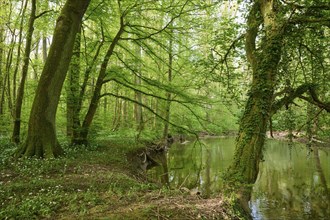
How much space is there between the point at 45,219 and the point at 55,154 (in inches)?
193

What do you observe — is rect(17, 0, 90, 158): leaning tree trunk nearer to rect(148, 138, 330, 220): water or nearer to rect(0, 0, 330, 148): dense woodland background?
rect(0, 0, 330, 148): dense woodland background

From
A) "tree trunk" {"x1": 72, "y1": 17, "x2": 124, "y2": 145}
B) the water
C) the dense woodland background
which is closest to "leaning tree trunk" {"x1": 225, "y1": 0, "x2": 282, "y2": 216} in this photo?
the dense woodland background

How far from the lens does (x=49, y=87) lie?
27.6 ft

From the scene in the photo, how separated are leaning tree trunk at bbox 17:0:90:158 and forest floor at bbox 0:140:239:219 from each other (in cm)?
71

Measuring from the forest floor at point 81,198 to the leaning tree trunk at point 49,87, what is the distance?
2.33ft

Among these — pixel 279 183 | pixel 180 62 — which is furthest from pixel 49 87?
pixel 279 183

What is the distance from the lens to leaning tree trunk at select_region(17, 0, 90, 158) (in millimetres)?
8336

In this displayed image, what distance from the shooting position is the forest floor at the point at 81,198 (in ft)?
13.6

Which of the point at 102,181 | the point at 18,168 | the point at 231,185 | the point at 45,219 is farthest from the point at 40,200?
the point at 231,185

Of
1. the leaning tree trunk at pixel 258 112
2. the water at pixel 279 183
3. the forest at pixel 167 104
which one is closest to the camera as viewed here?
the forest at pixel 167 104

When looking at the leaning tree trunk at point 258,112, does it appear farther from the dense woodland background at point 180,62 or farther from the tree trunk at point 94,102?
the tree trunk at point 94,102

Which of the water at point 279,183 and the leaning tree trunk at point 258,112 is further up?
the leaning tree trunk at point 258,112

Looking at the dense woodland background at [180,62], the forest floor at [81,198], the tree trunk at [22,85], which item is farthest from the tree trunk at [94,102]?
the forest floor at [81,198]

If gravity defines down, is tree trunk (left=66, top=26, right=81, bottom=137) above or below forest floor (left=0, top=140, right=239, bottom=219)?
above
